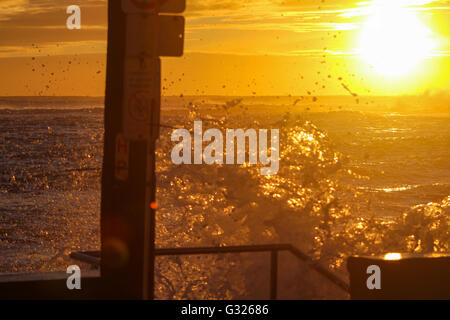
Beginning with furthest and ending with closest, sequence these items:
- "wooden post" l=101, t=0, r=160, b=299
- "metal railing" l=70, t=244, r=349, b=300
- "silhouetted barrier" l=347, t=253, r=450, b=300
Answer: "silhouetted barrier" l=347, t=253, r=450, b=300
"metal railing" l=70, t=244, r=349, b=300
"wooden post" l=101, t=0, r=160, b=299

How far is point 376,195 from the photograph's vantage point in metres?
28.2

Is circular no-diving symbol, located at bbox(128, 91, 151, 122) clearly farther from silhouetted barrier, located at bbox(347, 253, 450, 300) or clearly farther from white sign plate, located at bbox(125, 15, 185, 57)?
silhouetted barrier, located at bbox(347, 253, 450, 300)

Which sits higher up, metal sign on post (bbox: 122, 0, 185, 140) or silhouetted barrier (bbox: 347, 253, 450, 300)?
metal sign on post (bbox: 122, 0, 185, 140)

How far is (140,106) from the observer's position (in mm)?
5246

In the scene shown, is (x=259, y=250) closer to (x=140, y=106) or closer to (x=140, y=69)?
(x=140, y=106)

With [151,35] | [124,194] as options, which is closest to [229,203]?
[124,194]

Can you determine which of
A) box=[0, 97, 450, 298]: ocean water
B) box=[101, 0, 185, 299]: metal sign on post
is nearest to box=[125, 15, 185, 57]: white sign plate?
box=[101, 0, 185, 299]: metal sign on post

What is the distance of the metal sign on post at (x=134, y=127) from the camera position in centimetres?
525

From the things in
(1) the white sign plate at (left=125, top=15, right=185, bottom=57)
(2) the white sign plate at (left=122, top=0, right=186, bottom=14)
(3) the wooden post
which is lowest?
(3) the wooden post

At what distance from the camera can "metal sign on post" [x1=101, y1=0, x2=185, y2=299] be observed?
5.25m

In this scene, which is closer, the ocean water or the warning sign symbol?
the warning sign symbol
